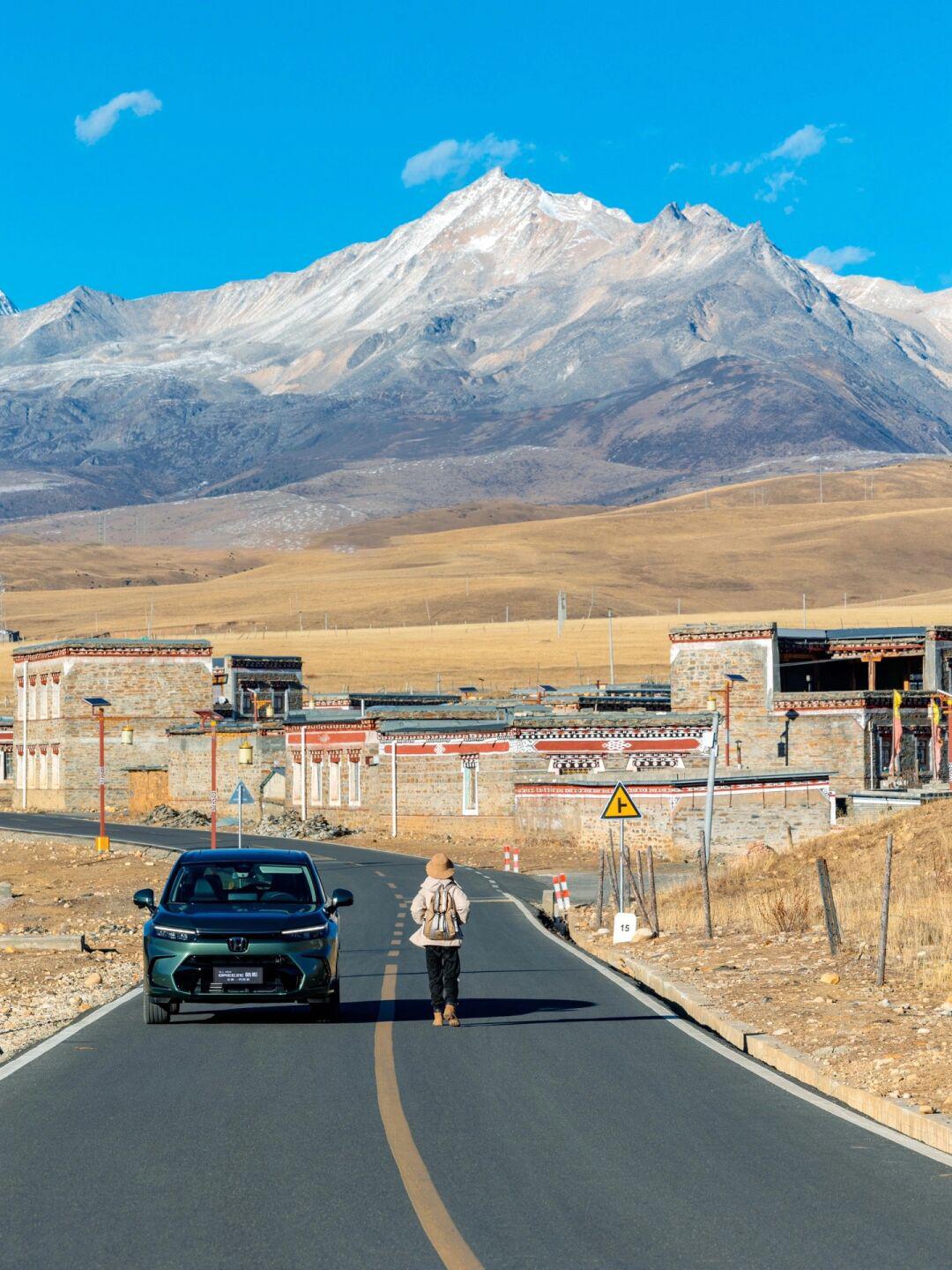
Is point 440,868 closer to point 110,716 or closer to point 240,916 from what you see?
point 240,916

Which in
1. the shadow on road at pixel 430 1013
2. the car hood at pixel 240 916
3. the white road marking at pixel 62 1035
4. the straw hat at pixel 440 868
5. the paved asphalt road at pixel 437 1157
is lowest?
the shadow on road at pixel 430 1013

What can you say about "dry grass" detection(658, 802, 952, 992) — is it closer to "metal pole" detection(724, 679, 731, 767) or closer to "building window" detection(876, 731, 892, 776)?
"building window" detection(876, 731, 892, 776)

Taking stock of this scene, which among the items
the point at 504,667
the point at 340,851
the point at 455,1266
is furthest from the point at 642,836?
the point at 504,667

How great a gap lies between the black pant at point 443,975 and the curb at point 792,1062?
105 inches

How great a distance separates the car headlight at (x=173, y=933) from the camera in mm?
17500

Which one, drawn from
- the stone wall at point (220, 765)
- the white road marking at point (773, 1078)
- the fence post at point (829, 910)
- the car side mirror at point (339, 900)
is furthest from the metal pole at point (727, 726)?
the car side mirror at point (339, 900)

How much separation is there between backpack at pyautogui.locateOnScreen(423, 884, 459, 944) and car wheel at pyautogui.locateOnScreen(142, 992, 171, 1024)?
105 inches

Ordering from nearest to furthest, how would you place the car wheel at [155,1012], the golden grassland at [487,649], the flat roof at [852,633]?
the car wheel at [155,1012], the flat roof at [852,633], the golden grassland at [487,649]

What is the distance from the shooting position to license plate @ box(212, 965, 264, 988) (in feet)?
57.2

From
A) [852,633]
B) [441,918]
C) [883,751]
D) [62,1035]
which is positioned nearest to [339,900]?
[441,918]

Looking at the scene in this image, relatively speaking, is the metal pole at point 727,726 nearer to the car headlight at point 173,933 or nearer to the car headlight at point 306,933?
the car headlight at point 306,933

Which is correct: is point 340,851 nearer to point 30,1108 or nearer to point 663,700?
point 663,700

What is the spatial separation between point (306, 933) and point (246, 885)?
166 centimetres

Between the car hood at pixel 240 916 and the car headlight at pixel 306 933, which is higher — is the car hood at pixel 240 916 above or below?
above
